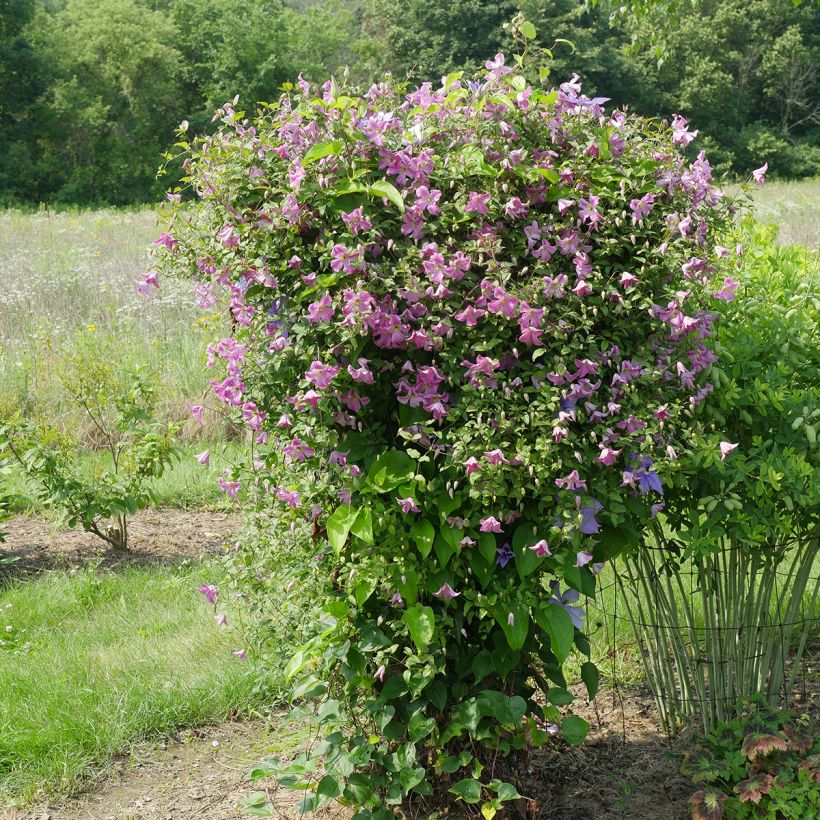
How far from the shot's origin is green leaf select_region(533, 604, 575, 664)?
2068 mm

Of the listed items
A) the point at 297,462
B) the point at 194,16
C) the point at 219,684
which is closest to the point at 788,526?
the point at 297,462

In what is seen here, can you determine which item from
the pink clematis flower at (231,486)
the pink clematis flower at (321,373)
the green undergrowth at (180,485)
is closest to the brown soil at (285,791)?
the pink clematis flower at (231,486)

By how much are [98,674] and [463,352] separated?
6.83 feet

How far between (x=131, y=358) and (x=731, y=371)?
18.5 ft

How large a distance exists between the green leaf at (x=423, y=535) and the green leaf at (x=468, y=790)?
0.56 metres

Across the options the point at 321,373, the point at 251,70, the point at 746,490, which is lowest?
the point at 746,490

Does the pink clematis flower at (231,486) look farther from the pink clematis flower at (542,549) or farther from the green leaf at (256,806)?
the pink clematis flower at (542,549)

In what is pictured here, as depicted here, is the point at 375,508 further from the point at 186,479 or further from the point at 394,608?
the point at 186,479

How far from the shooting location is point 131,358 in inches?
280

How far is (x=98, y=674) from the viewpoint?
10.8ft

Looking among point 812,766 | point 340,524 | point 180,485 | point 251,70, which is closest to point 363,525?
point 340,524

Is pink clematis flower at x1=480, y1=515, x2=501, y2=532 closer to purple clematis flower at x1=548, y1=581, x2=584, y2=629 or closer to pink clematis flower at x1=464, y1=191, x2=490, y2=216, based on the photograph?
purple clematis flower at x1=548, y1=581, x2=584, y2=629

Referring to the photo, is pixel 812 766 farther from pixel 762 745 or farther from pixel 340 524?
pixel 340 524

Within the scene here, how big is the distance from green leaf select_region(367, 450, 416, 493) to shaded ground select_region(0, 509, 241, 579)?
9.37 ft
